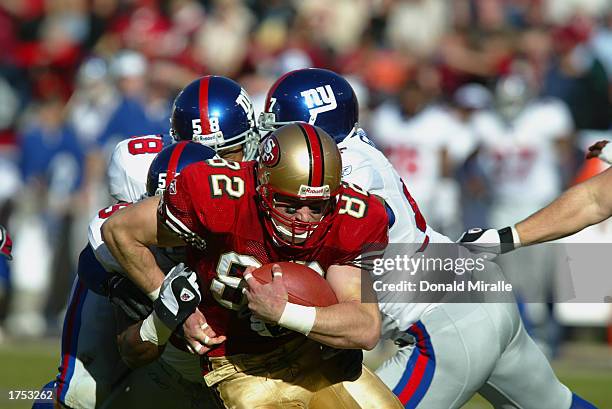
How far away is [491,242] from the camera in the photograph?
517cm

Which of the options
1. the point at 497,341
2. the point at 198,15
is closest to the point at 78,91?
the point at 198,15

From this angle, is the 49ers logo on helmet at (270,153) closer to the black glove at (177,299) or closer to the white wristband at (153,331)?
the black glove at (177,299)

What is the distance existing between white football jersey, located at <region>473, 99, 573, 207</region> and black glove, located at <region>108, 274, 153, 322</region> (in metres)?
5.61

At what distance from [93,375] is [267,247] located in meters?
1.36

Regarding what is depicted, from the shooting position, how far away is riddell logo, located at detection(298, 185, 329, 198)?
4.33m

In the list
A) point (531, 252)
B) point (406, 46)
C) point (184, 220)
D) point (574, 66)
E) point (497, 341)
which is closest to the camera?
point (184, 220)

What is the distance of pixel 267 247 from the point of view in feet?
14.8

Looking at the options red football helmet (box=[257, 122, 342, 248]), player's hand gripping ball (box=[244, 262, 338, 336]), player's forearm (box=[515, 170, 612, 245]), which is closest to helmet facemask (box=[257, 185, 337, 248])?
red football helmet (box=[257, 122, 342, 248])

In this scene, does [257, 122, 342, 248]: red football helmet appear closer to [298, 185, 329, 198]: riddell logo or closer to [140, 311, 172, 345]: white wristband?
[298, 185, 329, 198]: riddell logo

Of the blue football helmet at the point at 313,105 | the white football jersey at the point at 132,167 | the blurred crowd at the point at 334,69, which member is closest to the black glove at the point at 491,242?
the blue football helmet at the point at 313,105

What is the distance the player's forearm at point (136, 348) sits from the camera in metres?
4.84

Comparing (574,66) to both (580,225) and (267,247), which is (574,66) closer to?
(580,225)

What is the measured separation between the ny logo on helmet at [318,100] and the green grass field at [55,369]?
2862mm

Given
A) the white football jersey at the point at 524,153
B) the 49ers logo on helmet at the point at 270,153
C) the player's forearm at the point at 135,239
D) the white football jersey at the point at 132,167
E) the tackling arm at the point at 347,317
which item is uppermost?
the 49ers logo on helmet at the point at 270,153
